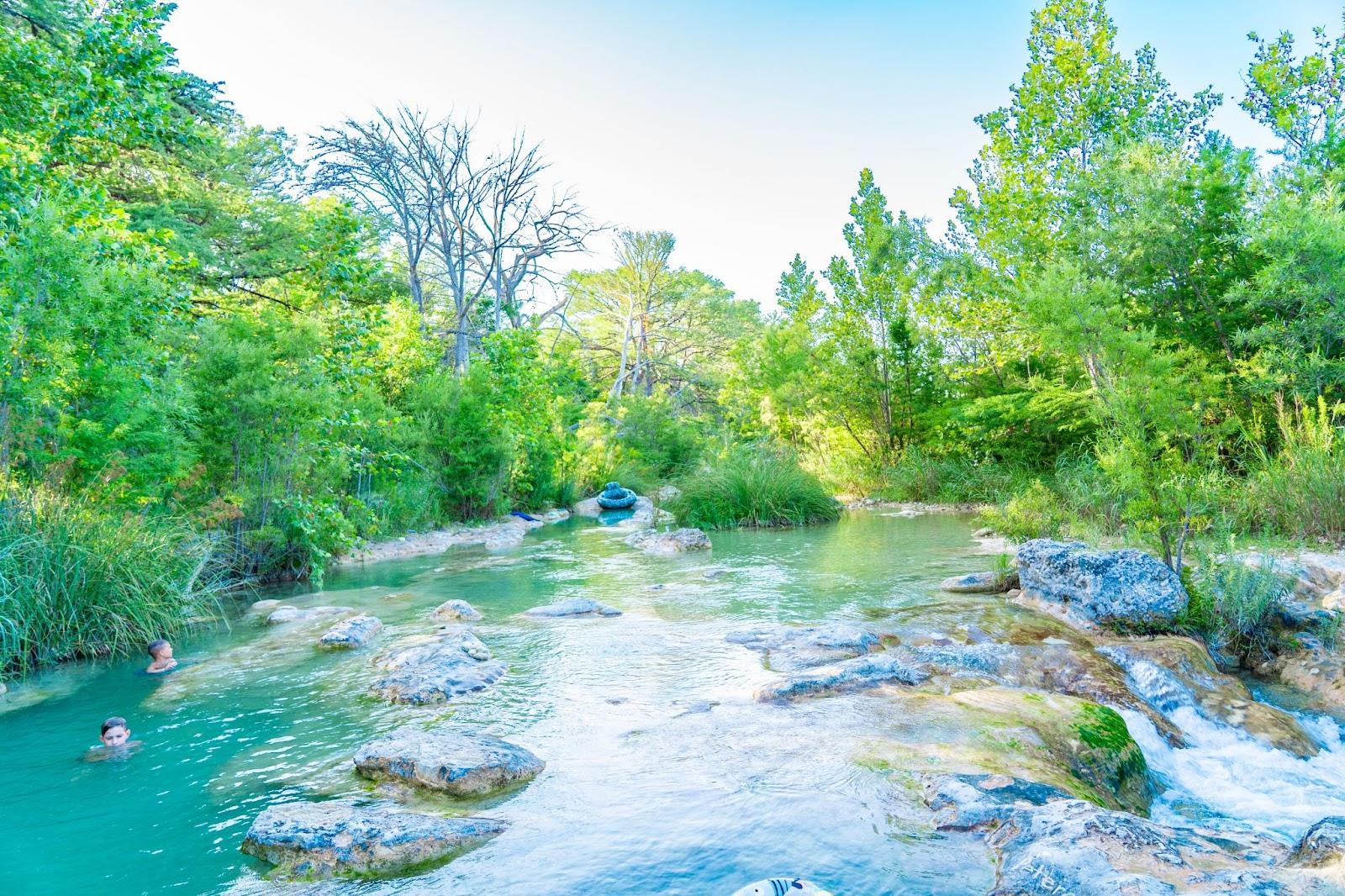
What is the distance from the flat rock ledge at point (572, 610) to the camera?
6965mm

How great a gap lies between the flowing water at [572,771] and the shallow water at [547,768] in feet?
0.04

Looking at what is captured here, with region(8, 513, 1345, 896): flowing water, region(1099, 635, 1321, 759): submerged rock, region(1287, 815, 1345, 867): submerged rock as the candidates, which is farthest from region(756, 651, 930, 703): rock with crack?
region(1287, 815, 1345, 867): submerged rock

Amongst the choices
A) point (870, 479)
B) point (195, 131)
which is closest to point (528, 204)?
point (870, 479)

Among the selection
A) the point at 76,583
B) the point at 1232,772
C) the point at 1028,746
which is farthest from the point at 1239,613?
the point at 76,583

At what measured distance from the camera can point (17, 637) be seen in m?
5.27

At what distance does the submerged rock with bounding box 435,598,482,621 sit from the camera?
6891 mm

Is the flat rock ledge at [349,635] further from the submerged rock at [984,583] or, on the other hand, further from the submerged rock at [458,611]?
the submerged rock at [984,583]

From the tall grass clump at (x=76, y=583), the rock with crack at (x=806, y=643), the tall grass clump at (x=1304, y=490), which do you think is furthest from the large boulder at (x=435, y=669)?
the tall grass clump at (x=1304, y=490)

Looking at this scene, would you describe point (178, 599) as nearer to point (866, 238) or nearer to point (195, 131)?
point (195, 131)

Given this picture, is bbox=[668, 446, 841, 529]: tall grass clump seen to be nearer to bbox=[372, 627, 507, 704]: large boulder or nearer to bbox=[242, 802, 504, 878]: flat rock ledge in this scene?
bbox=[372, 627, 507, 704]: large boulder

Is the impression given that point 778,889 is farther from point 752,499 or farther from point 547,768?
point 752,499

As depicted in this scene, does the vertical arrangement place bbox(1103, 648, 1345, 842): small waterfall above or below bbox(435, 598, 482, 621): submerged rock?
below

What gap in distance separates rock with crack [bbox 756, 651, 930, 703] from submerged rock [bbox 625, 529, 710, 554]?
6281mm

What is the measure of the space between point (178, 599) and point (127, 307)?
252 centimetres
